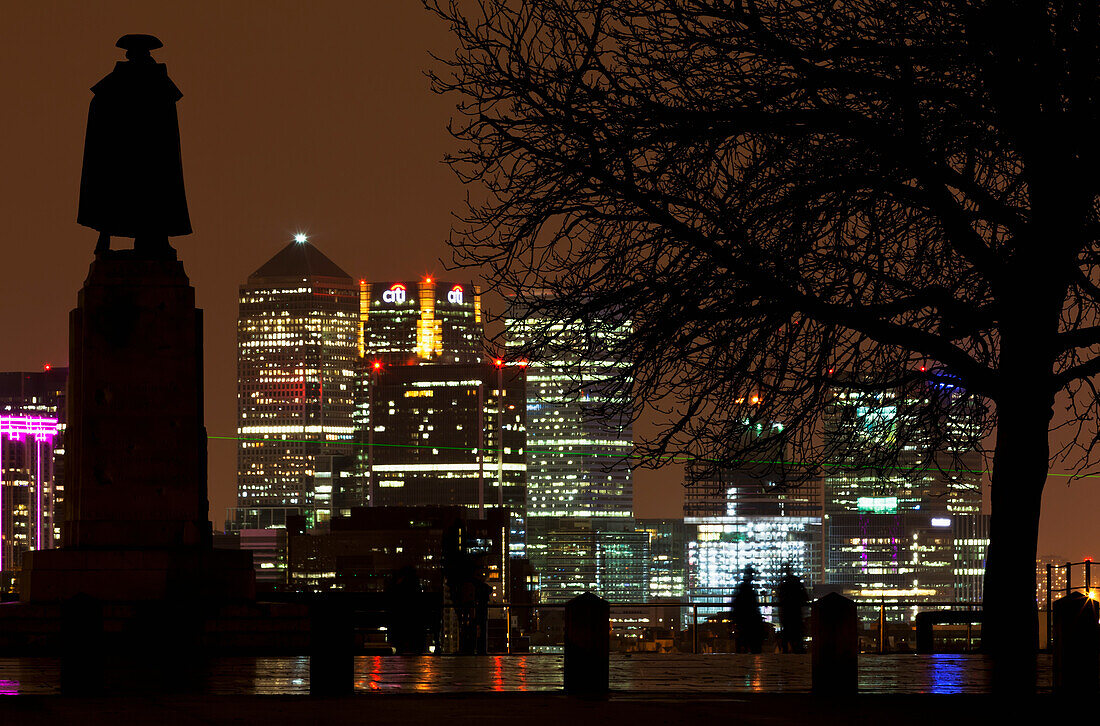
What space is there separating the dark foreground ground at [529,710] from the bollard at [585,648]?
0.37 meters

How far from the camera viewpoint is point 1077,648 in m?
16.8

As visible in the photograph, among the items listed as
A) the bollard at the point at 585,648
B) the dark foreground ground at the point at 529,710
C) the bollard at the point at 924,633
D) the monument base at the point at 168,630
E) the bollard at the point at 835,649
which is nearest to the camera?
the dark foreground ground at the point at 529,710

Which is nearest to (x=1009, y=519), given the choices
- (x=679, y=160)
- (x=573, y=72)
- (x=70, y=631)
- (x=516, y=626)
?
(x=679, y=160)

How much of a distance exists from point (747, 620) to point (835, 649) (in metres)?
14.2

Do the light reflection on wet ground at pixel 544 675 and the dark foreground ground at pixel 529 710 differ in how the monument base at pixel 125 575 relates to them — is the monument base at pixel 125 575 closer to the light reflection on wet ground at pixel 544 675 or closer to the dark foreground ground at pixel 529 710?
the light reflection on wet ground at pixel 544 675

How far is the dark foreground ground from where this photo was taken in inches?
557

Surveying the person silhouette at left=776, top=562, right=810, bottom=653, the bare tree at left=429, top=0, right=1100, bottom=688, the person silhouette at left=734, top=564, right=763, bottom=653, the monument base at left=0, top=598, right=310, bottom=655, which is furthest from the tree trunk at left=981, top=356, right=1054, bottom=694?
the person silhouette at left=776, top=562, right=810, bottom=653

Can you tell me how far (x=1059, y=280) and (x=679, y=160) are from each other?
4.13 meters

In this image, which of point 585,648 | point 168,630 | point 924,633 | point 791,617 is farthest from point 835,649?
point 791,617

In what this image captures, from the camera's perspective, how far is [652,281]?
19.6 meters

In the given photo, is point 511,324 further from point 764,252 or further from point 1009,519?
point 1009,519

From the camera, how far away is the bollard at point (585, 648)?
17000 mm

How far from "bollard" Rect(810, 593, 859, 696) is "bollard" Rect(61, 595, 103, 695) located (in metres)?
6.46

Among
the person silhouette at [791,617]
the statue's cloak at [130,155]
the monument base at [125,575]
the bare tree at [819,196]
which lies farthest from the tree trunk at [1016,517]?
the statue's cloak at [130,155]
